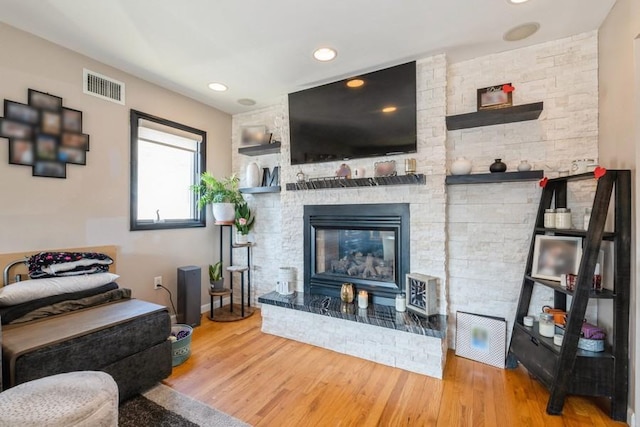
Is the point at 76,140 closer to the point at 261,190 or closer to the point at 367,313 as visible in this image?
the point at 261,190

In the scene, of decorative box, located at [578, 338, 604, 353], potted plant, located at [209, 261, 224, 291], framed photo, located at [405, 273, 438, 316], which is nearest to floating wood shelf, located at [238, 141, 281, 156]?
potted plant, located at [209, 261, 224, 291]

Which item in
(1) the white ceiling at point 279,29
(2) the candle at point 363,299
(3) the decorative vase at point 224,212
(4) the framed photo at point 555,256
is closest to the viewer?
(1) the white ceiling at point 279,29

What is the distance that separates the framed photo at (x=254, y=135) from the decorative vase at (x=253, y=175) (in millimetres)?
272

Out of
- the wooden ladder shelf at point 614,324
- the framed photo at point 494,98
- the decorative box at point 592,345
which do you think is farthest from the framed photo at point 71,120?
the decorative box at point 592,345

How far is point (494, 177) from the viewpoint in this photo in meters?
2.12

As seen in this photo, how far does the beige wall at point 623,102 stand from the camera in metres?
1.53

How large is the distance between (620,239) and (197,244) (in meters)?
3.54

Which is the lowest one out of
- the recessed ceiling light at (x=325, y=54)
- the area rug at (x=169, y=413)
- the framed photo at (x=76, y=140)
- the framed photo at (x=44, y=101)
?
the area rug at (x=169, y=413)

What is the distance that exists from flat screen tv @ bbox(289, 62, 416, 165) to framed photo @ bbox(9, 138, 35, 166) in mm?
2051

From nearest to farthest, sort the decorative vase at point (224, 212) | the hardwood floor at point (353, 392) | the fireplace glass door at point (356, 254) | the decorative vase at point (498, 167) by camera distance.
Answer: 1. the hardwood floor at point (353, 392)
2. the decorative vase at point (498, 167)
3. the fireplace glass door at point (356, 254)
4. the decorative vase at point (224, 212)

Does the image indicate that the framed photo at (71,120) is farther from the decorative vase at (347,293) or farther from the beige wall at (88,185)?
the decorative vase at (347,293)

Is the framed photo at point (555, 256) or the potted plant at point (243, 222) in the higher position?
the potted plant at point (243, 222)

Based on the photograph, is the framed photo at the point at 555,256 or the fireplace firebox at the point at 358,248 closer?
the framed photo at the point at 555,256

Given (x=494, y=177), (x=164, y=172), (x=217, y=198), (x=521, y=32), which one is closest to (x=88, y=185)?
(x=164, y=172)
